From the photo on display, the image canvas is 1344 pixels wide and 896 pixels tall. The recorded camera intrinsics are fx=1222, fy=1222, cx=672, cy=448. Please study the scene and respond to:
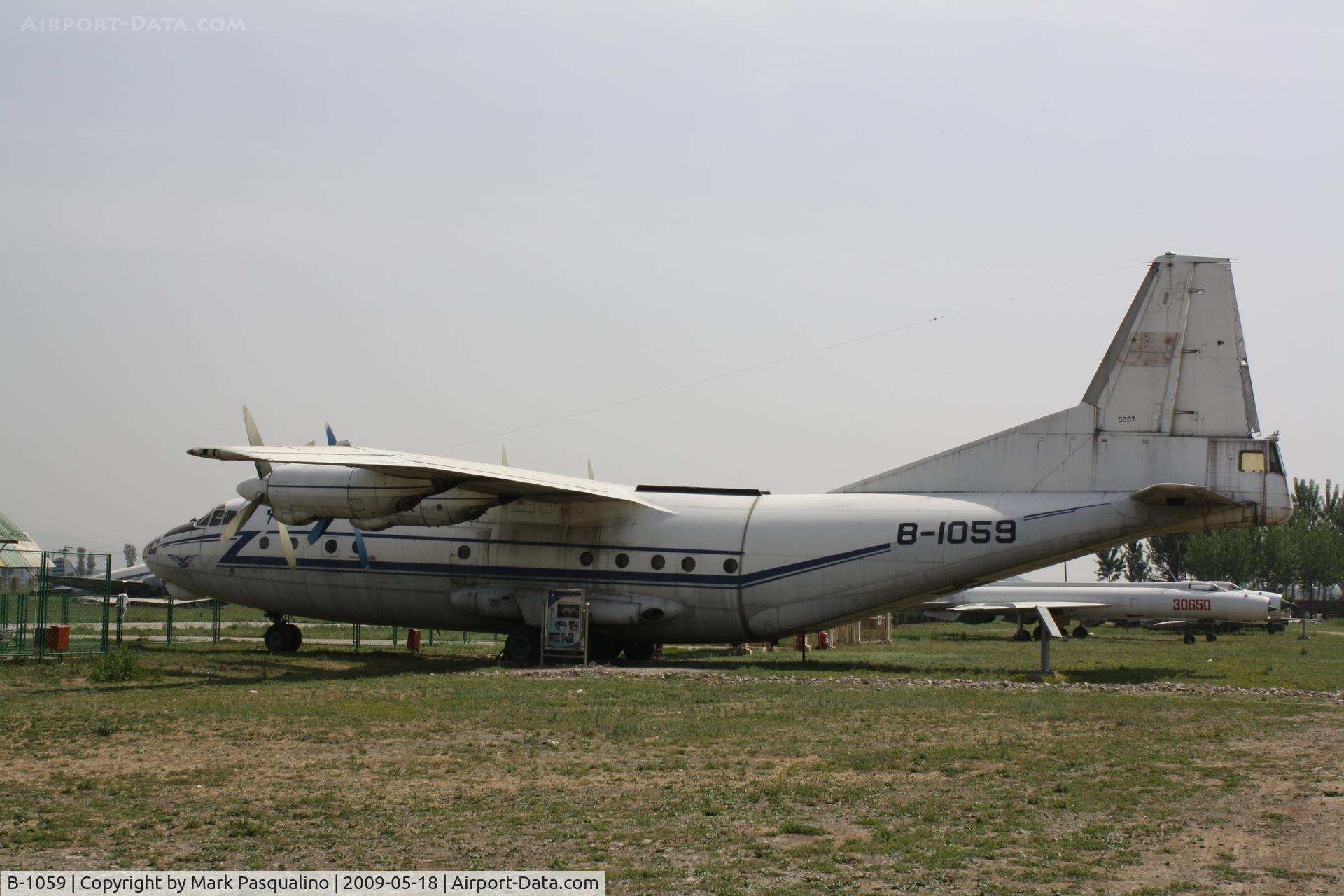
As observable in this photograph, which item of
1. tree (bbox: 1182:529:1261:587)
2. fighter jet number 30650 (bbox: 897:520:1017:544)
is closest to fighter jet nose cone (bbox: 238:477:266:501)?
fighter jet number 30650 (bbox: 897:520:1017:544)

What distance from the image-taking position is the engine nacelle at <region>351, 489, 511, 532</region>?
23000 mm

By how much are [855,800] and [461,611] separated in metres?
16.4

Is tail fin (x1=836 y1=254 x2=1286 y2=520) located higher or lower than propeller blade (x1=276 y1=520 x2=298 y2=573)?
higher

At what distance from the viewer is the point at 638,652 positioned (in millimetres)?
26453

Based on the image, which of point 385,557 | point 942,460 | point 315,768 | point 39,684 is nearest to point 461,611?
point 385,557

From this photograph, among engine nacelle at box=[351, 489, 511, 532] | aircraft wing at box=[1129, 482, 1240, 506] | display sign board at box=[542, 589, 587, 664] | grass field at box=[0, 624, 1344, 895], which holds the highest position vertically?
aircraft wing at box=[1129, 482, 1240, 506]

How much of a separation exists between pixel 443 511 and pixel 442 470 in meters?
2.21

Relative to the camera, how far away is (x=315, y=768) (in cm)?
1173

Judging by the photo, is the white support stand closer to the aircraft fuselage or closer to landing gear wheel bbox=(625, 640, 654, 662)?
the aircraft fuselage

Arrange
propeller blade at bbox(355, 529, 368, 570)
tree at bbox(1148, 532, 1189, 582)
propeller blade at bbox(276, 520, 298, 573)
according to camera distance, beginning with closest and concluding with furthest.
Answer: propeller blade at bbox(276, 520, 298, 573)
propeller blade at bbox(355, 529, 368, 570)
tree at bbox(1148, 532, 1189, 582)

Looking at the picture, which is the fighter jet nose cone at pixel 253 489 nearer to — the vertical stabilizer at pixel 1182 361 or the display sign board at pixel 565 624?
the display sign board at pixel 565 624

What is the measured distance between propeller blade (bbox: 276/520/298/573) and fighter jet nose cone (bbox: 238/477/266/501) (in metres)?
2.02

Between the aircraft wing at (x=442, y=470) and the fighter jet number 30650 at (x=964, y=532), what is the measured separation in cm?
492

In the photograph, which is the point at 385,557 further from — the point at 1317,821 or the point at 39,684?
the point at 1317,821
